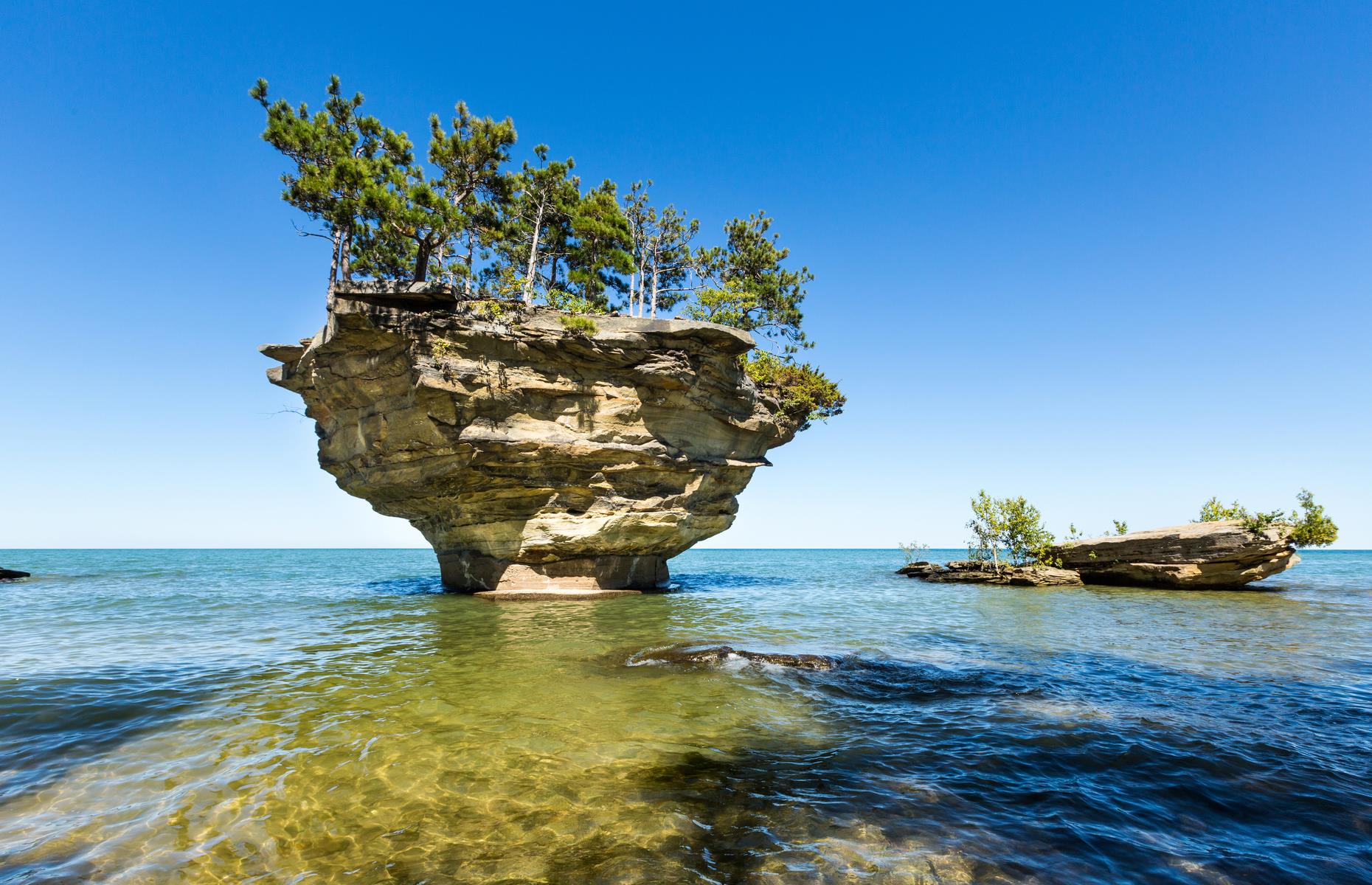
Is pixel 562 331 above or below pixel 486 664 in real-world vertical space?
above

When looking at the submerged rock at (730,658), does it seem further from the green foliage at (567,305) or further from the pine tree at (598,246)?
the pine tree at (598,246)

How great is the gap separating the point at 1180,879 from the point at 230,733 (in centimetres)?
964

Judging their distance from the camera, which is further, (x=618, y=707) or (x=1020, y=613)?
(x=1020, y=613)

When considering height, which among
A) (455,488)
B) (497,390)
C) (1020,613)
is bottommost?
(1020,613)

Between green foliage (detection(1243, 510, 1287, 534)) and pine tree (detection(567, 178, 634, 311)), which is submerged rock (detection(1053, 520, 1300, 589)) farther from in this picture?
pine tree (detection(567, 178, 634, 311))

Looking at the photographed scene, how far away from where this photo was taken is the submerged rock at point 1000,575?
104 feet

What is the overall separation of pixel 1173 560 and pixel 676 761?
34.3 metres

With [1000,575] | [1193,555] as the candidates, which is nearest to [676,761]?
[1000,575]

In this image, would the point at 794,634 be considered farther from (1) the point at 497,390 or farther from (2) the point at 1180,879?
(1) the point at 497,390

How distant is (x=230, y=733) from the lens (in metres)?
6.99

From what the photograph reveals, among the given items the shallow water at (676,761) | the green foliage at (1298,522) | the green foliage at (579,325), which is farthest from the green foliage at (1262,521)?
the green foliage at (579,325)

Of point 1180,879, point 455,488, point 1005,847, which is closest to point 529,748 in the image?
point 1005,847

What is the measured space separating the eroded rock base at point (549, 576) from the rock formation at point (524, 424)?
0.07 m

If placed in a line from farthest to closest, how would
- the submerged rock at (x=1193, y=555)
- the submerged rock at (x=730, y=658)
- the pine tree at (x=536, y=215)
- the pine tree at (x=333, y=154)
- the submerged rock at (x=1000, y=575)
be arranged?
1. the submerged rock at (x=1000, y=575)
2. the submerged rock at (x=1193, y=555)
3. the pine tree at (x=536, y=215)
4. the pine tree at (x=333, y=154)
5. the submerged rock at (x=730, y=658)
